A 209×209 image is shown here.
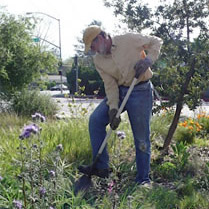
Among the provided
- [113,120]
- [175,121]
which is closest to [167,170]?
[175,121]

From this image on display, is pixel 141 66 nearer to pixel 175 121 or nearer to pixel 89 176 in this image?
pixel 89 176

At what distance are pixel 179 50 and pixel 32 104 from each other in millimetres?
5862

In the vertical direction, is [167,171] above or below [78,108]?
below

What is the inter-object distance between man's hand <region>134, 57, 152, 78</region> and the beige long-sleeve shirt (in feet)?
0.36

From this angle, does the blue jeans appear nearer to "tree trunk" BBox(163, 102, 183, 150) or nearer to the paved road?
"tree trunk" BBox(163, 102, 183, 150)

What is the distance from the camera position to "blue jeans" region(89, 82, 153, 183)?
3.80 m

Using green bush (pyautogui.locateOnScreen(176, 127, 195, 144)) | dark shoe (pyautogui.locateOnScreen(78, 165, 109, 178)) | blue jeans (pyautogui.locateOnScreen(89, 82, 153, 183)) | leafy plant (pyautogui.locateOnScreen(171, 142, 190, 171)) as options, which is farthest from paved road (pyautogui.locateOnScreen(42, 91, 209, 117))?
dark shoe (pyautogui.locateOnScreen(78, 165, 109, 178))

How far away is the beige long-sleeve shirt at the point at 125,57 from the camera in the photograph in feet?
12.3

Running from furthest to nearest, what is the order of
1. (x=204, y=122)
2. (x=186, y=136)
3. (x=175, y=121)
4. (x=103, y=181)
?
(x=204, y=122) → (x=186, y=136) → (x=175, y=121) → (x=103, y=181)

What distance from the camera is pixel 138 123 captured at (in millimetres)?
3830

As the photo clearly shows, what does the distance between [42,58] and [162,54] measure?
18.3 ft

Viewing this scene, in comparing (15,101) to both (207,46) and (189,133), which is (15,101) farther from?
(207,46)

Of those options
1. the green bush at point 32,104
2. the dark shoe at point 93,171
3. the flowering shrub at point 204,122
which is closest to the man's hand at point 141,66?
the dark shoe at point 93,171

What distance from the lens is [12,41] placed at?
996 cm
